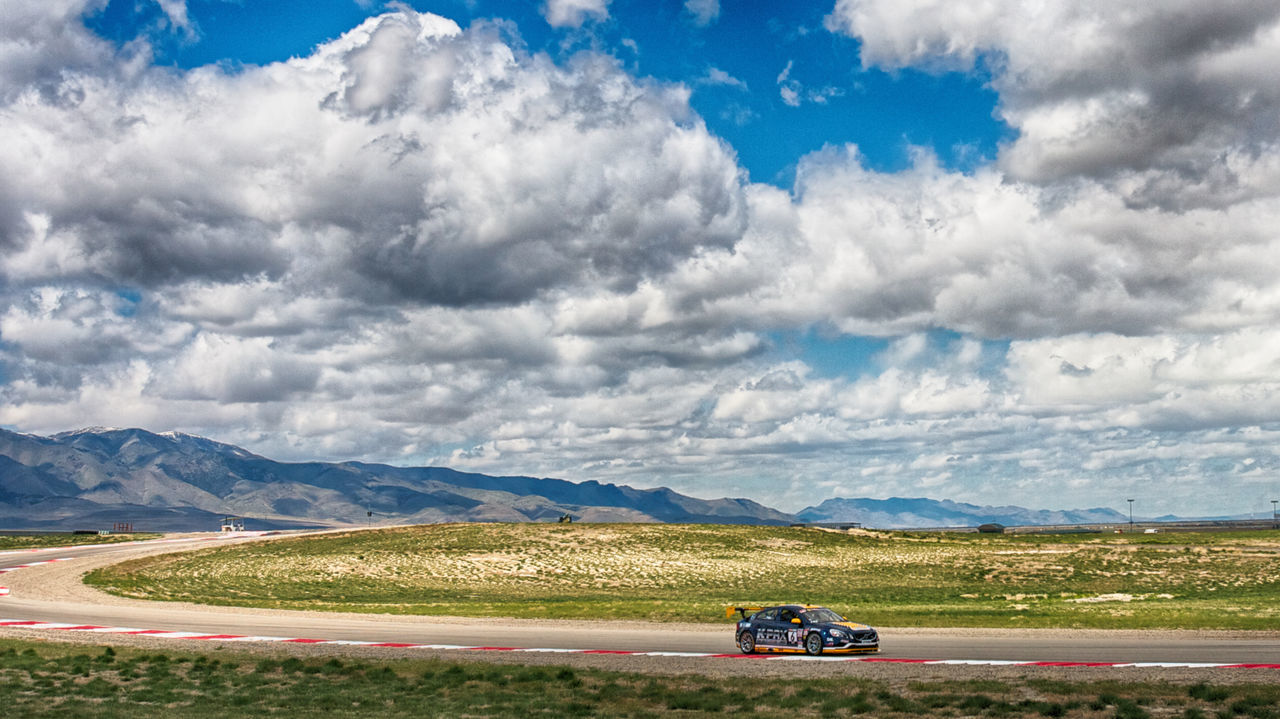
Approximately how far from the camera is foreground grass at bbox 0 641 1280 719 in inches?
909

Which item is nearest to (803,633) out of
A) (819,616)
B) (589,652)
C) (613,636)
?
(819,616)

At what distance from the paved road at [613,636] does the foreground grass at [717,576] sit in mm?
4552

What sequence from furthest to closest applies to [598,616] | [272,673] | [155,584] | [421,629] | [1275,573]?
[1275,573] < [155,584] < [598,616] < [421,629] < [272,673]

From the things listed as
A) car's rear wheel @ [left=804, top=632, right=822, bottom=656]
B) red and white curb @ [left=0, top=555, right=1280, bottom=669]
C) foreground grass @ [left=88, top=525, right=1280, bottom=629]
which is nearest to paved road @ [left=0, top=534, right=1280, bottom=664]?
red and white curb @ [left=0, top=555, right=1280, bottom=669]

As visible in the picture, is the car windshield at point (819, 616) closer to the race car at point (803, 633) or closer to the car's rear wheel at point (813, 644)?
the race car at point (803, 633)

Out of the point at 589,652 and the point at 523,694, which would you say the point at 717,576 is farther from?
the point at 523,694

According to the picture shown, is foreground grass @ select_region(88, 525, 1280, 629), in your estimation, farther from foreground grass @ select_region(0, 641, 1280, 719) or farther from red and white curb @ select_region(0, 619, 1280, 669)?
foreground grass @ select_region(0, 641, 1280, 719)

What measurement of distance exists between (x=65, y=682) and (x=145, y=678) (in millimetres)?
2070

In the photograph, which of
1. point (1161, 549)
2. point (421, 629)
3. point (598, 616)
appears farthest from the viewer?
point (1161, 549)

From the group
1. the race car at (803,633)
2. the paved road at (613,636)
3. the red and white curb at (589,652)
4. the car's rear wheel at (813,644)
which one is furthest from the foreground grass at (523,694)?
the paved road at (613,636)

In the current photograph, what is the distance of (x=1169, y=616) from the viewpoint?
155 ft

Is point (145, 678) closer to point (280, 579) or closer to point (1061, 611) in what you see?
point (1061, 611)

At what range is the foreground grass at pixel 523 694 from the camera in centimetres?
2309

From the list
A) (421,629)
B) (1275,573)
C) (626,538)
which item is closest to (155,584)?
(421,629)
